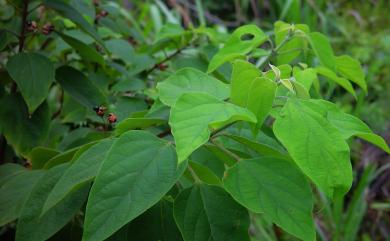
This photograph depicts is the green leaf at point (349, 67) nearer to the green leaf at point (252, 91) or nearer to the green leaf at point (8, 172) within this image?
the green leaf at point (252, 91)

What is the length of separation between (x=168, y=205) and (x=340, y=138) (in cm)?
28

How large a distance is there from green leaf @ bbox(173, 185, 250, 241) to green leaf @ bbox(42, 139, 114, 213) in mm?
129

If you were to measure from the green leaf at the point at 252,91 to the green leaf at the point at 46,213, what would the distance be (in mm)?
290

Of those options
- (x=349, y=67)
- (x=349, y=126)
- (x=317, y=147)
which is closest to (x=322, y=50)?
(x=349, y=67)

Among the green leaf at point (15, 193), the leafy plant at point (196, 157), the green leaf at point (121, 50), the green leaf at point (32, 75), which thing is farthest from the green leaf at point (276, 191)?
the green leaf at point (121, 50)

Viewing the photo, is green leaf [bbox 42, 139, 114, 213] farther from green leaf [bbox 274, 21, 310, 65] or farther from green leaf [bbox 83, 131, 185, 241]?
green leaf [bbox 274, 21, 310, 65]

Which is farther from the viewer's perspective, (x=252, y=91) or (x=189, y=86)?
(x=189, y=86)

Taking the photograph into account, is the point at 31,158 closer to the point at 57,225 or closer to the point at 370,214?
the point at 57,225

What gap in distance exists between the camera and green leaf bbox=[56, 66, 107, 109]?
1069mm

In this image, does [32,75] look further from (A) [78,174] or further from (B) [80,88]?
(A) [78,174]

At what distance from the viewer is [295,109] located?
0.61 m

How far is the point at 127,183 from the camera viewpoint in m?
0.62

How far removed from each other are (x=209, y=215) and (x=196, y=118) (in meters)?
0.16

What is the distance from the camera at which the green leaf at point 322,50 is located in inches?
35.5
